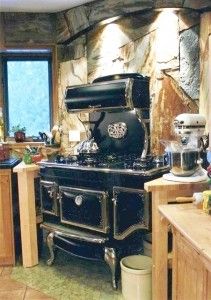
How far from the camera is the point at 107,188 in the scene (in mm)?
2473

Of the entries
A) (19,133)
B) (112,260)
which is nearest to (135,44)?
(19,133)

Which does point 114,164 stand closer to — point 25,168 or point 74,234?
point 74,234

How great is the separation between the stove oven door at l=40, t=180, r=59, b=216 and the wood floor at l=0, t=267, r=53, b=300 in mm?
634

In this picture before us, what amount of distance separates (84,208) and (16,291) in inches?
32.8

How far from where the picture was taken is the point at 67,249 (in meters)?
2.84

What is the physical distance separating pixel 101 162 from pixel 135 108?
1.75 ft

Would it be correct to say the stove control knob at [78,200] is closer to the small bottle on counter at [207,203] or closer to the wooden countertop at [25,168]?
the wooden countertop at [25,168]

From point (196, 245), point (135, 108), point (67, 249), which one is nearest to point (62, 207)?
point (67, 249)

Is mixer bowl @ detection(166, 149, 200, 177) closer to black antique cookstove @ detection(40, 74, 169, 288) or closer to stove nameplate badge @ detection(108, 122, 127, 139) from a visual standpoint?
black antique cookstove @ detection(40, 74, 169, 288)

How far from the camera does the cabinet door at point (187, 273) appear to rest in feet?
4.28

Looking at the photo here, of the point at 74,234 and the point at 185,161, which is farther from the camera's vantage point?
the point at 74,234

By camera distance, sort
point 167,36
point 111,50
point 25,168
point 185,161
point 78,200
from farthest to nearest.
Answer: point 111,50, point 167,36, point 25,168, point 78,200, point 185,161

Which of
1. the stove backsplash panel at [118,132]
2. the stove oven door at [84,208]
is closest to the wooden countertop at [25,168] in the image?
the stove oven door at [84,208]

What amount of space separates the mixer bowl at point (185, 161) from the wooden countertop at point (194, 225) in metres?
0.33
